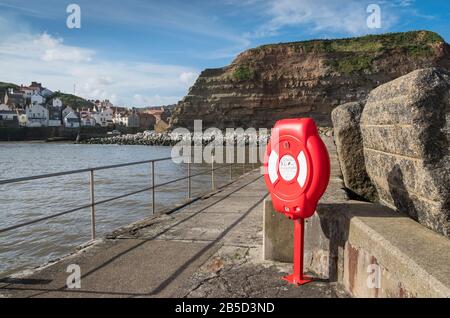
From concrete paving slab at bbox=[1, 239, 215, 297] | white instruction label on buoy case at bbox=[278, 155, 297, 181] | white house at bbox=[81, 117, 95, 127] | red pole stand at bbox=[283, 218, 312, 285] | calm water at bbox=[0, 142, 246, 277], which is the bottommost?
calm water at bbox=[0, 142, 246, 277]

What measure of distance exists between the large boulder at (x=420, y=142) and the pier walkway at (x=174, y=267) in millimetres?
931

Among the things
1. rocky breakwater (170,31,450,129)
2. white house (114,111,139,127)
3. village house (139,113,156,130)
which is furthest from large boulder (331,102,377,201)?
white house (114,111,139,127)

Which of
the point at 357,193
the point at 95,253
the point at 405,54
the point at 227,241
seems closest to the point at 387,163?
the point at 357,193

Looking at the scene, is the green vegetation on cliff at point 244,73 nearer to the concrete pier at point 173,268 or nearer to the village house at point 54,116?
the concrete pier at point 173,268

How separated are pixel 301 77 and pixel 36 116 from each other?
7420cm

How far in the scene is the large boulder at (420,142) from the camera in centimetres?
242

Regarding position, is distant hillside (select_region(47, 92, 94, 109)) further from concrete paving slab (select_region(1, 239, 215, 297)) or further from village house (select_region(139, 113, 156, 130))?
concrete paving slab (select_region(1, 239, 215, 297))

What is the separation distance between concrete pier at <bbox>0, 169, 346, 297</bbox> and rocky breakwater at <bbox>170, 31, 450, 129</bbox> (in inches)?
2157

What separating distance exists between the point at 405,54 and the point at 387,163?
62.1 meters

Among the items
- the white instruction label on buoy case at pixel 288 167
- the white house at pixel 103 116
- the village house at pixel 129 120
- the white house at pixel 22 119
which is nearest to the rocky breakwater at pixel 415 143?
the white instruction label on buoy case at pixel 288 167

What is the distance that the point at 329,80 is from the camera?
192 feet

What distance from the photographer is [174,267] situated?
11.8 feet

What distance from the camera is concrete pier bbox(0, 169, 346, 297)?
3.07m

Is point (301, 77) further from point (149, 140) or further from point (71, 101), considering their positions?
point (71, 101)
